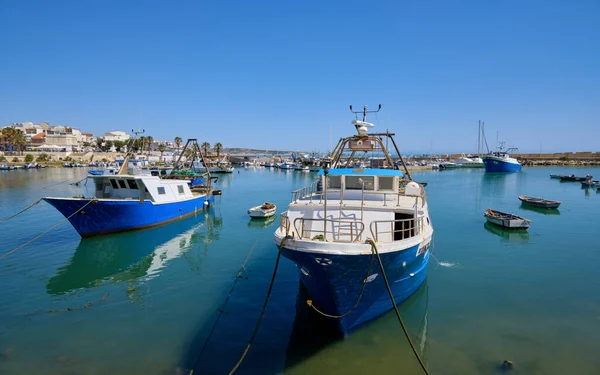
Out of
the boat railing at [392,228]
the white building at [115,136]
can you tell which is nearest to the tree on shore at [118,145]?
the white building at [115,136]

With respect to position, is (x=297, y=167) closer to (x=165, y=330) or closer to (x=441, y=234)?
(x=441, y=234)

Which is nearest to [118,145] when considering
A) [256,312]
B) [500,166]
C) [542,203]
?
[500,166]

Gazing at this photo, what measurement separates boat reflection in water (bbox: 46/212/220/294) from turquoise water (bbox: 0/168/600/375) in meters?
0.12

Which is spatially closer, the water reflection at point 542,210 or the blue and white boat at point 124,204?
the blue and white boat at point 124,204

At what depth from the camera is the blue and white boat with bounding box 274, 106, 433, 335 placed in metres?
10.3

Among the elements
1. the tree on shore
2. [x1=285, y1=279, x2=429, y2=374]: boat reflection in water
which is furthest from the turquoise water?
the tree on shore

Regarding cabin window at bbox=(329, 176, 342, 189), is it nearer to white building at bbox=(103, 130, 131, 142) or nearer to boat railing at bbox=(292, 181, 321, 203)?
boat railing at bbox=(292, 181, 321, 203)

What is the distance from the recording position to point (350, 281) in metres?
10.7

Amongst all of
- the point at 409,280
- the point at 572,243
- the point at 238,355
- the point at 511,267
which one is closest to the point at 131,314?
the point at 238,355

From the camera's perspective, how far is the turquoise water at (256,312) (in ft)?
35.5

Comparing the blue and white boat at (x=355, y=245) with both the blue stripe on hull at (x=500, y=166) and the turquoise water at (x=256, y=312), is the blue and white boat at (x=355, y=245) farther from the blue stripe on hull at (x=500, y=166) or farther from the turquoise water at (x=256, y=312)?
the blue stripe on hull at (x=500, y=166)

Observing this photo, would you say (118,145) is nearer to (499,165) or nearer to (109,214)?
(109,214)

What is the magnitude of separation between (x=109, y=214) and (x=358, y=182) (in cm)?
2053

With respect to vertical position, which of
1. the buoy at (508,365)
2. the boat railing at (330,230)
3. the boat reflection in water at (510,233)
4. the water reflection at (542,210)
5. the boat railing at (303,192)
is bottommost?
the buoy at (508,365)
